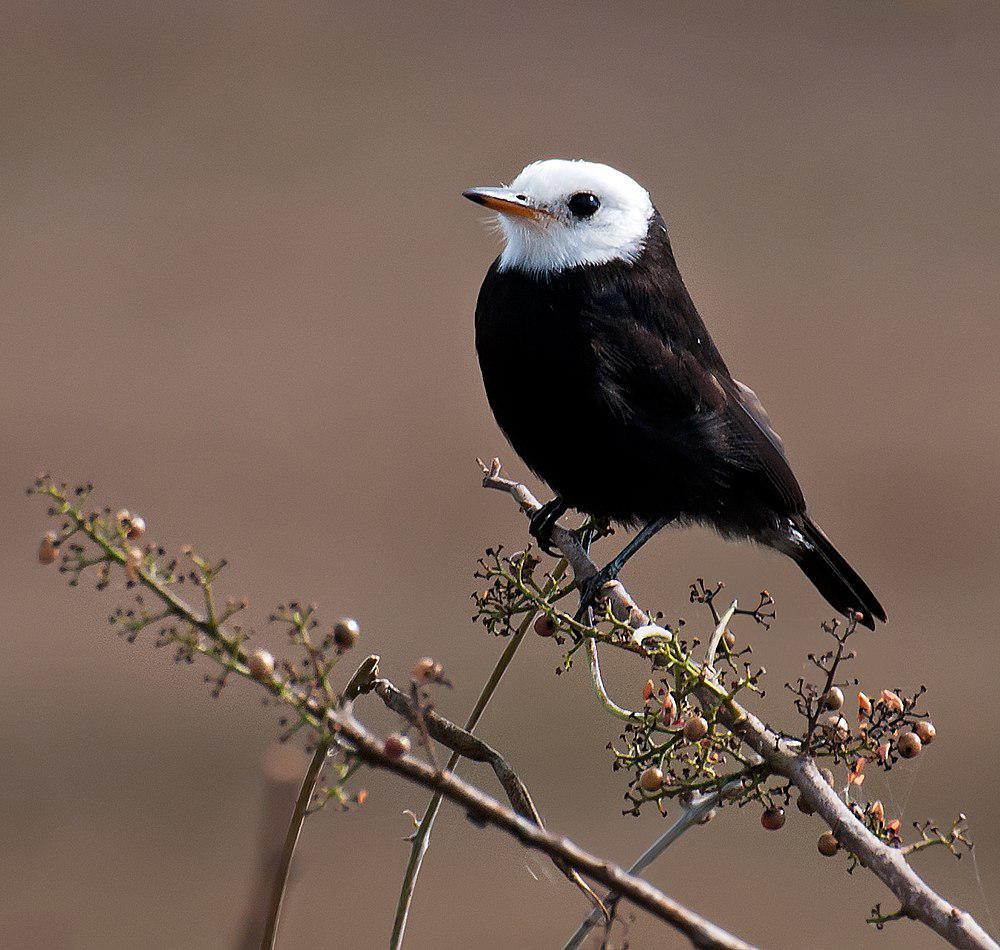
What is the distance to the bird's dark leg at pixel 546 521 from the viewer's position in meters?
3.33

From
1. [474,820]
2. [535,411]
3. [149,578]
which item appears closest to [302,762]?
[149,578]

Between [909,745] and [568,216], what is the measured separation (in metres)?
2.39

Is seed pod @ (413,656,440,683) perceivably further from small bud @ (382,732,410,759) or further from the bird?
the bird

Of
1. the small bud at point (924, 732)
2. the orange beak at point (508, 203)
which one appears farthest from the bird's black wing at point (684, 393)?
the small bud at point (924, 732)

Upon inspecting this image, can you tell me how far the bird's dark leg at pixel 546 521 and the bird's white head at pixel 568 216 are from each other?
0.57 metres

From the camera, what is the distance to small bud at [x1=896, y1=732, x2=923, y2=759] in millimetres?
1470

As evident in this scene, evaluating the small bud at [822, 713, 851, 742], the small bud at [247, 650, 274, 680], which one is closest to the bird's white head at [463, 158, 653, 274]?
the small bud at [822, 713, 851, 742]

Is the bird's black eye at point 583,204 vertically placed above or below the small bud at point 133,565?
above

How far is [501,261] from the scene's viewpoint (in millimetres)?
3725

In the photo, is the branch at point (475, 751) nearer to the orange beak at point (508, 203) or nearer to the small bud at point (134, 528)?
the small bud at point (134, 528)

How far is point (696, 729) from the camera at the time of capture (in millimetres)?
1387

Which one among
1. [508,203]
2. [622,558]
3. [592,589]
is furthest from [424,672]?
[508,203]

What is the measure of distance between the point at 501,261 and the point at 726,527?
2.75ft

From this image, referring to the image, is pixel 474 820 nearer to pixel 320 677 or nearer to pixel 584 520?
pixel 320 677
